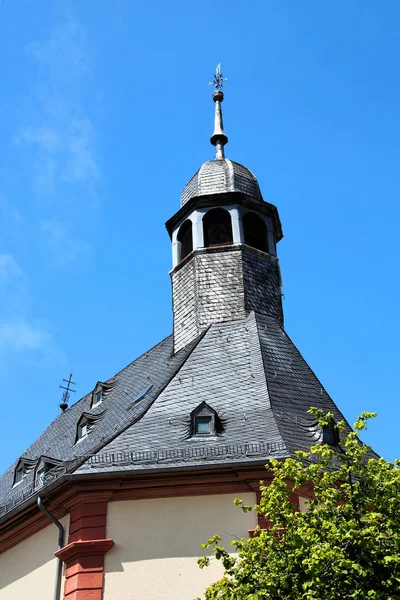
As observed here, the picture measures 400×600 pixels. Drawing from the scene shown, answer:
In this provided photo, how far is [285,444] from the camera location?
13484 mm

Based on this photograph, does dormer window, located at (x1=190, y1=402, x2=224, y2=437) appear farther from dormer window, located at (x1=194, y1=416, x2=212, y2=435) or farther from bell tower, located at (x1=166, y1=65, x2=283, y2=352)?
bell tower, located at (x1=166, y1=65, x2=283, y2=352)

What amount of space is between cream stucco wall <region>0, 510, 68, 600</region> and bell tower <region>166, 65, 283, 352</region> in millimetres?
6167

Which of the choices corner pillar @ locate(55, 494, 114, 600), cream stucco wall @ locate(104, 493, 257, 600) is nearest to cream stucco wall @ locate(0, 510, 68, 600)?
corner pillar @ locate(55, 494, 114, 600)

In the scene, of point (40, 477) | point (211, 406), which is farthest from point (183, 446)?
point (40, 477)

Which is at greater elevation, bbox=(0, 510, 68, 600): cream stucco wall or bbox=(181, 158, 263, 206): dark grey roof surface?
bbox=(181, 158, 263, 206): dark grey roof surface

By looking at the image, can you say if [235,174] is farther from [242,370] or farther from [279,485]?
[279,485]

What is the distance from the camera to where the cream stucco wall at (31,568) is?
44.9 ft

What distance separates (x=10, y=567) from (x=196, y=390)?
15.8 ft

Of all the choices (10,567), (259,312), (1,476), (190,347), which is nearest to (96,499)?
(10,567)

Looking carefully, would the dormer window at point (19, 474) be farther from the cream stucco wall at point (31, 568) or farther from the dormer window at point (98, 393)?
the cream stucco wall at point (31, 568)

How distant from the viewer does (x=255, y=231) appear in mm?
21297

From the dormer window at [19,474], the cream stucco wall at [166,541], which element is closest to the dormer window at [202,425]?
the cream stucco wall at [166,541]

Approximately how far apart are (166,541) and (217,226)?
34.3 feet

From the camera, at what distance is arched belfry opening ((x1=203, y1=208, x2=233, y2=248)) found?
20922mm
